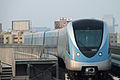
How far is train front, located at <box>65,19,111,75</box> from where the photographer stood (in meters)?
14.7

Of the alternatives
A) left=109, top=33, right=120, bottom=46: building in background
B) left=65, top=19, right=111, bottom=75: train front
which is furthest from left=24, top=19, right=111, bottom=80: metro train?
left=109, top=33, right=120, bottom=46: building in background

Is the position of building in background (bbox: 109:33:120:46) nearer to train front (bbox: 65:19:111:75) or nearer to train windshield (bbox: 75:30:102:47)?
train front (bbox: 65:19:111:75)

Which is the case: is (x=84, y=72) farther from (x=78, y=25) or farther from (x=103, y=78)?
(x=78, y=25)

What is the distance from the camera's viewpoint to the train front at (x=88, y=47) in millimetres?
14734

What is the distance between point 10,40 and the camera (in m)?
125

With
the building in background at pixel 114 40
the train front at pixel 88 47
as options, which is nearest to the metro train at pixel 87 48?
the train front at pixel 88 47

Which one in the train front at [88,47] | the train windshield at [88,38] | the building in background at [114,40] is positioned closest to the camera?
the train front at [88,47]

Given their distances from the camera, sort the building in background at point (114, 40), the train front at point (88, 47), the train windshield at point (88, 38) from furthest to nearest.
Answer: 1. the building in background at point (114, 40)
2. the train windshield at point (88, 38)
3. the train front at point (88, 47)

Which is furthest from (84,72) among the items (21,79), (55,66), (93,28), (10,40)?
(10,40)

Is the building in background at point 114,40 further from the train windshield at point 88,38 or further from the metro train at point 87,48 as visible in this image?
the train windshield at point 88,38

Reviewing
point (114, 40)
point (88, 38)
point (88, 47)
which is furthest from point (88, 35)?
point (114, 40)

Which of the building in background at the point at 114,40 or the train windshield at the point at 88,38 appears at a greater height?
the train windshield at the point at 88,38

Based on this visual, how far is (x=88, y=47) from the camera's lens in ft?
49.9

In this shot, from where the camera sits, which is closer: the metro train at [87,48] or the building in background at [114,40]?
the metro train at [87,48]
